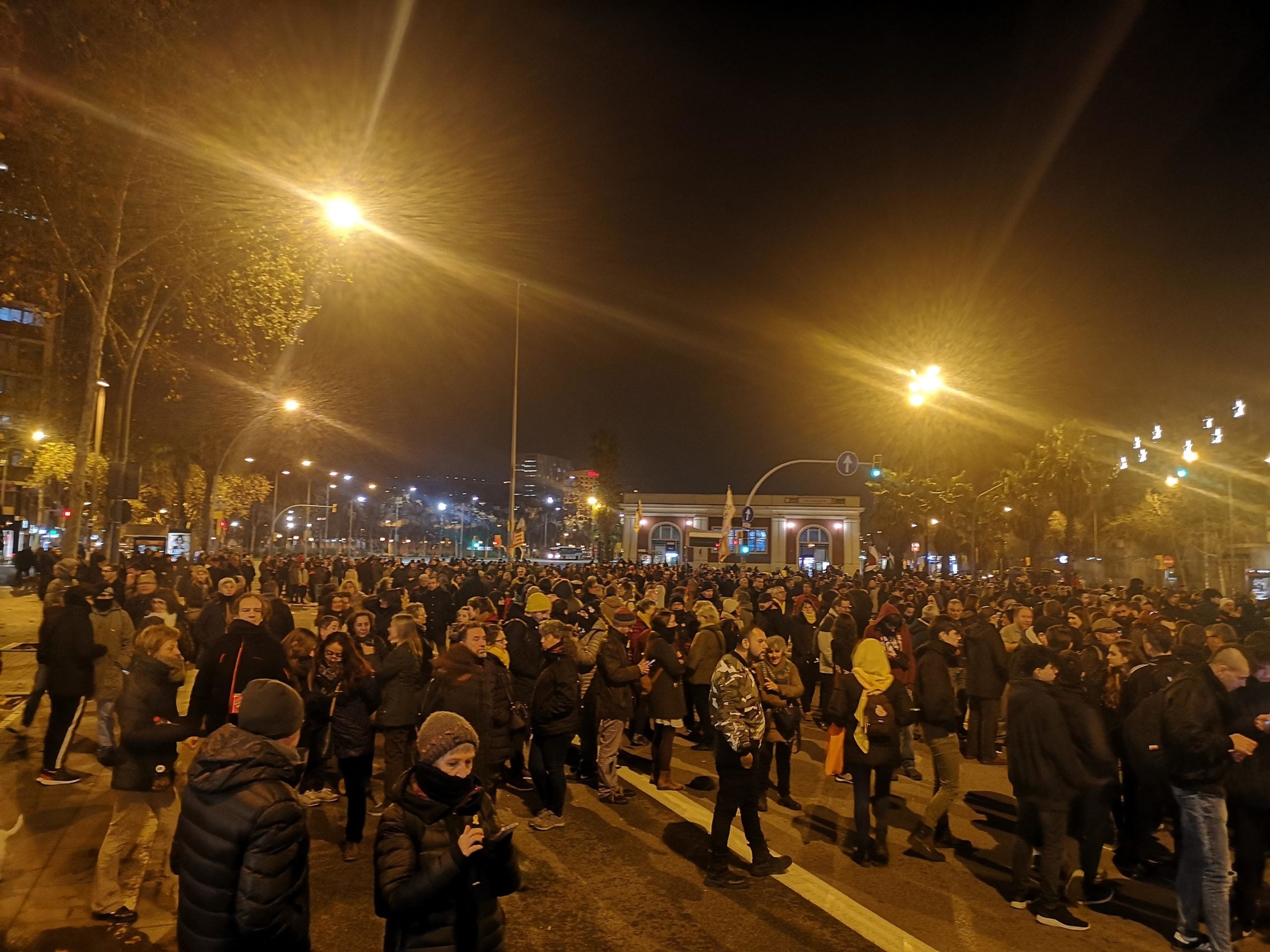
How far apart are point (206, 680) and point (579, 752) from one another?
4.62 metres

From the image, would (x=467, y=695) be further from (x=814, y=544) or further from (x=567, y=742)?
(x=814, y=544)

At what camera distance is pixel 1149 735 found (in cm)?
598

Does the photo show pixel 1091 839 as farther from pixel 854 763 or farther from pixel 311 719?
pixel 311 719

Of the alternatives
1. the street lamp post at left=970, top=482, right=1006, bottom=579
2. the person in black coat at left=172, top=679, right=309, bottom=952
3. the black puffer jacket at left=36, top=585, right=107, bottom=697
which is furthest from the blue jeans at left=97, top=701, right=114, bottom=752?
the street lamp post at left=970, top=482, right=1006, bottom=579

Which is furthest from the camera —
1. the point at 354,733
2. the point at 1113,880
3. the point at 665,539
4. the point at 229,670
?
the point at 665,539

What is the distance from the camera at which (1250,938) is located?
5582 millimetres

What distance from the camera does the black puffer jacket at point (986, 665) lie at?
984 cm

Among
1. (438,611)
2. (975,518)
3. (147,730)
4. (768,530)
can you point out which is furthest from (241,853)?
(768,530)

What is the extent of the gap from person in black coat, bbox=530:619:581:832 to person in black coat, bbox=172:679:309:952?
413cm

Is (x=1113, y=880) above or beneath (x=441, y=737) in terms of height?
beneath

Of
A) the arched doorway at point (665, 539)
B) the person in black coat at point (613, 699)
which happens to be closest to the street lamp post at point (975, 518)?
the person in black coat at point (613, 699)

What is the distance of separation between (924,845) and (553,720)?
314 centimetres

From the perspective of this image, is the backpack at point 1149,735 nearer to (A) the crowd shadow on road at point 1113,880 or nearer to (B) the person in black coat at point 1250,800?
(B) the person in black coat at point 1250,800

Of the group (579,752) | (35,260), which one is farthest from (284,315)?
(579,752)
